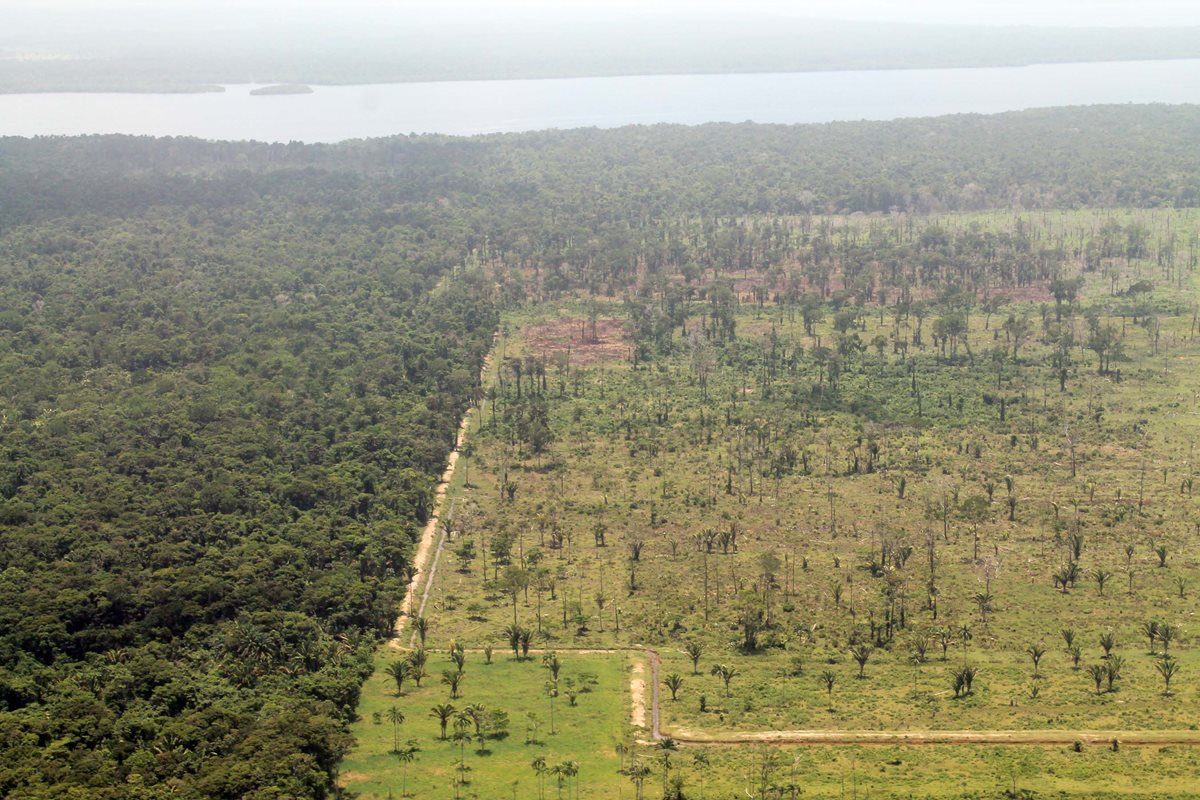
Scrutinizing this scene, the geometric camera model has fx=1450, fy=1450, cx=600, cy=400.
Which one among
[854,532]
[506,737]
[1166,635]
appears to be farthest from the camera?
[854,532]

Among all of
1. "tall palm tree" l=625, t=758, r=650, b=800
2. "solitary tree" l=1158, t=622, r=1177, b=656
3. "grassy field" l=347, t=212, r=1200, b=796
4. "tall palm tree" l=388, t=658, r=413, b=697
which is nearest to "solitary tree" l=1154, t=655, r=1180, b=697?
"grassy field" l=347, t=212, r=1200, b=796

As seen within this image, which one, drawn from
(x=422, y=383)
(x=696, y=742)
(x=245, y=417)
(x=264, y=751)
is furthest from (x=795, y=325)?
(x=264, y=751)

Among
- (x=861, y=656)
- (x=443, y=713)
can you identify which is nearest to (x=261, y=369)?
(x=443, y=713)

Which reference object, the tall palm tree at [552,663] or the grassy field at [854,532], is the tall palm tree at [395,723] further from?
the tall palm tree at [552,663]

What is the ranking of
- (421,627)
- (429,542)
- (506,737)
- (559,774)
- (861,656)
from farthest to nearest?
(429,542) < (421,627) < (861,656) < (506,737) < (559,774)

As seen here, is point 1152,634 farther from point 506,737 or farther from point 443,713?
point 443,713

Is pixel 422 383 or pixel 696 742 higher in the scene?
pixel 422 383

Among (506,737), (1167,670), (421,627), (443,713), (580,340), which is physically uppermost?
(580,340)

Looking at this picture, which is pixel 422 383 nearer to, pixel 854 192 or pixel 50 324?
pixel 50 324
